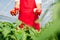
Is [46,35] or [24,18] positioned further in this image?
[24,18]

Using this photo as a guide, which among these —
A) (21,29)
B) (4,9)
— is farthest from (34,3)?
(21,29)

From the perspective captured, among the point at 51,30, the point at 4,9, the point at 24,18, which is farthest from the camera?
the point at 4,9

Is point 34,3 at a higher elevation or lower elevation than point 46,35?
lower

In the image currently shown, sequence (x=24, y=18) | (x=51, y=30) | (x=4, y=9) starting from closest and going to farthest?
(x=51, y=30), (x=24, y=18), (x=4, y=9)

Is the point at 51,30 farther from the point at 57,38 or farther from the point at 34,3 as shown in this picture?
the point at 34,3

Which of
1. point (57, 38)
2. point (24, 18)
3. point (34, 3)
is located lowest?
point (24, 18)

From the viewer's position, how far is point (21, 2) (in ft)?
7.82

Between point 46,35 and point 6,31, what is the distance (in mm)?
461

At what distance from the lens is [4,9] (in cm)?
253

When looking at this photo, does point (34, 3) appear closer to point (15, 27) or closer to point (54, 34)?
point (15, 27)

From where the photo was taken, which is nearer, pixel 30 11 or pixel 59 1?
pixel 59 1

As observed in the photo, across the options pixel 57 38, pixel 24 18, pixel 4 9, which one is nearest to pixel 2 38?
pixel 57 38

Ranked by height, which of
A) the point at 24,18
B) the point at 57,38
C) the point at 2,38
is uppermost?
the point at 57,38

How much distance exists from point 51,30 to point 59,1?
0.03 m
